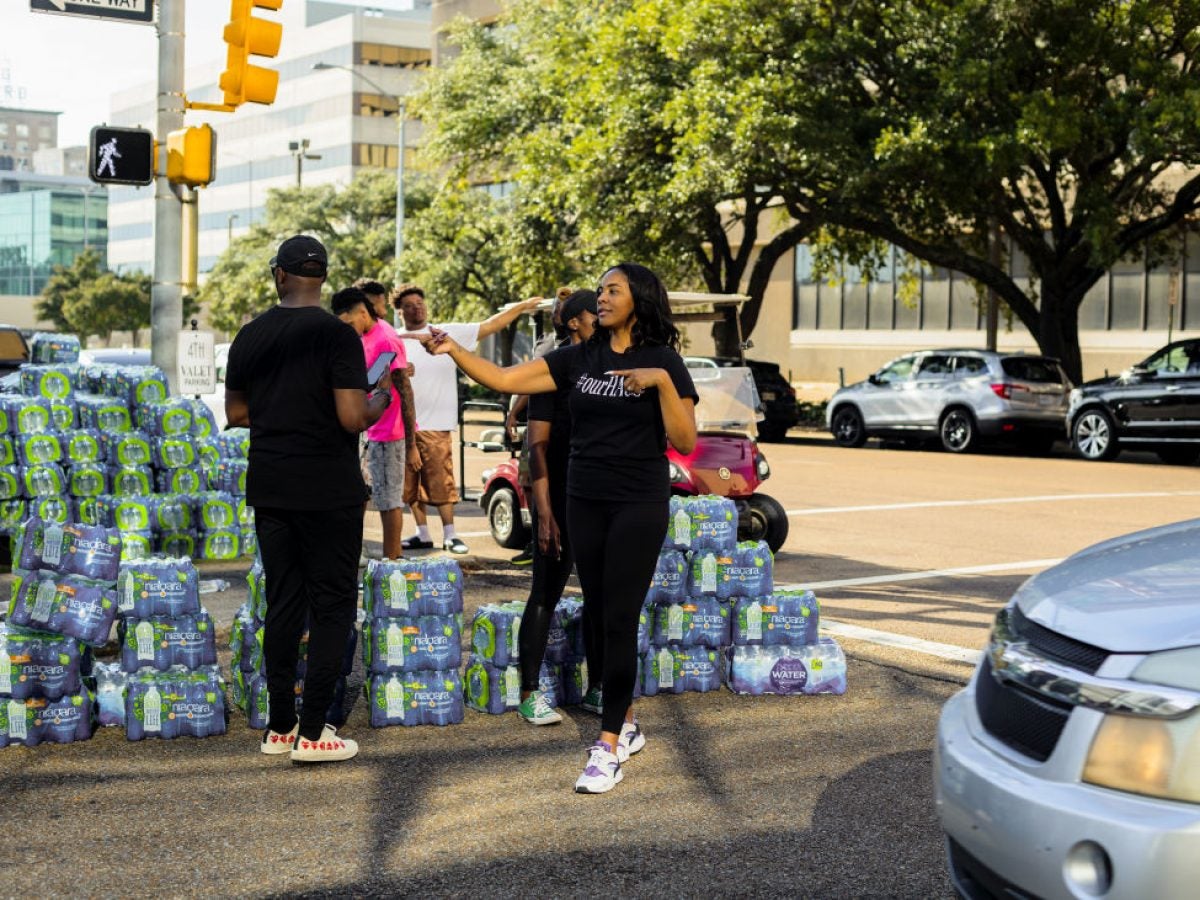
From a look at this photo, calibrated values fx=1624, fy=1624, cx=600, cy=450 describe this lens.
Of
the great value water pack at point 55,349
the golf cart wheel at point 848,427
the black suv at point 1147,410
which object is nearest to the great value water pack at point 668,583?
the great value water pack at point 55,349

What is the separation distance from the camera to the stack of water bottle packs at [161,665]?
639 cm

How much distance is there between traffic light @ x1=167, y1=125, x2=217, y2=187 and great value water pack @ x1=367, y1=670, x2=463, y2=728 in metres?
6.71

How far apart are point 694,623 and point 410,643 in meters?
1.35

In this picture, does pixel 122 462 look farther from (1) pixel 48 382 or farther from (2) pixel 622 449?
(2) pixel 622 449

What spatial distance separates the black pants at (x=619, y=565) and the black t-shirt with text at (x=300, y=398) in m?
0.92

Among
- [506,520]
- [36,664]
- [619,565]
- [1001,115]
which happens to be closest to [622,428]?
[619,565]

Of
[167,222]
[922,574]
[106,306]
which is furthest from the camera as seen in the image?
[106,306]

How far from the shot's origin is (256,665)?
6531 mm

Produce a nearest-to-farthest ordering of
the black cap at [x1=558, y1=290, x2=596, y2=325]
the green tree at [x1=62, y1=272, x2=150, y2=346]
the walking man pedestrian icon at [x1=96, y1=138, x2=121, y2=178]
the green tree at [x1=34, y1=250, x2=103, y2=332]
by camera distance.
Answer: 1. the black cap at [x1=558, y1=290, x2=596, y2=325]
2. the walking man pedestrian icon at [x1=96, y1=138, x2=121, y2=178]
3. the green tree at [x1=62, y1=272, x2=150, y2=346]
4. the green tree at [x1=34, y1=250, x2=103, y2=332]

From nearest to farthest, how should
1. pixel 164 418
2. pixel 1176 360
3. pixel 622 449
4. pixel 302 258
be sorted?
pixel 622 449, pixel 302 258, pixel 164 418, pixel 1176 360

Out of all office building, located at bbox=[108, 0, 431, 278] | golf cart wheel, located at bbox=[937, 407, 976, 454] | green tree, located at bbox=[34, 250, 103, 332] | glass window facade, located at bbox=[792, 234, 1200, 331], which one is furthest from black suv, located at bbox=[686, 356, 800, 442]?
green tree, located at bbox=[34, 250, 103, 332]

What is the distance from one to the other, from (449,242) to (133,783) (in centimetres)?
4098

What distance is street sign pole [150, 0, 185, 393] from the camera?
1234cm

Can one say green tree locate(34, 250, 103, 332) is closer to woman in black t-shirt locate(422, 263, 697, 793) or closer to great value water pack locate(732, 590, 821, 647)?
great value water pack locate(732, 590, 821, 647)
